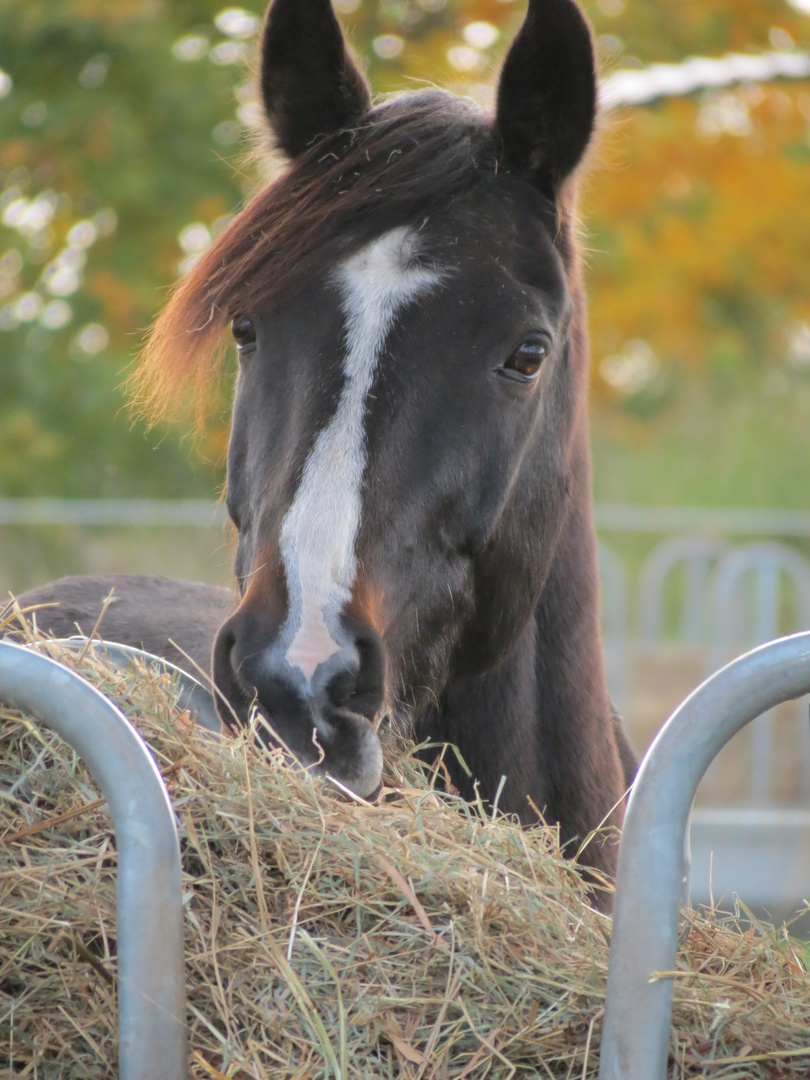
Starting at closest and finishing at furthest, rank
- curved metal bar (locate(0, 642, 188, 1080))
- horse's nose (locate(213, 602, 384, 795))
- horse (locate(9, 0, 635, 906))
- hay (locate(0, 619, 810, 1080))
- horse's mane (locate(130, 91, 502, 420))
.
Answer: curved metal bar (locate(0, 642, 188, 1080)), hay (locate(0, 619, 810, 1080)), horse's nose (locate(213, 602, 384, 795)), horse (locate(9, 0, 635, 906)), horse's mane (locate(130, 91, 502, 420))

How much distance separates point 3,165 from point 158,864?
7.98 metres

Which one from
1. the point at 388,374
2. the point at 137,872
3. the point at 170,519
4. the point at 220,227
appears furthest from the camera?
the point at 170,519

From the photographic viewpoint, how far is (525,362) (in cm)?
232

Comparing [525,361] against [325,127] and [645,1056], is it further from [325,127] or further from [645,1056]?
[645,1056]

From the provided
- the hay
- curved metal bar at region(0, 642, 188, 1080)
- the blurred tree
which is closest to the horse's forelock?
the hay

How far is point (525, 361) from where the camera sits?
232 centimetres

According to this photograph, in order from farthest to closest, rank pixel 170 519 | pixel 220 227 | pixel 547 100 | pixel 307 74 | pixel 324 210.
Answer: pixel 170 519 → pixel 220 227 → pixel 307 74 → pixel 547 100 → pixel 324 210

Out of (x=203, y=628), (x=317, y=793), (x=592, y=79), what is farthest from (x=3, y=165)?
(x=317, y=793)

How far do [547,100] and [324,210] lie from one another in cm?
61

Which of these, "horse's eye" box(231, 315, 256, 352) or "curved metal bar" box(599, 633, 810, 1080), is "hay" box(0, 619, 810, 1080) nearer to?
"curved metal bar" box(599, 633, 810, 1080)

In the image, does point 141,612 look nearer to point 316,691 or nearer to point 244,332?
point 244,332

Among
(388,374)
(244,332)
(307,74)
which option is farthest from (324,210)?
(307,74)

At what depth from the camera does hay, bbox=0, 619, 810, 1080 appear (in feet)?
→ 4.37

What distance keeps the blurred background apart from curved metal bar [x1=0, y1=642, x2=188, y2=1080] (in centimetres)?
535
